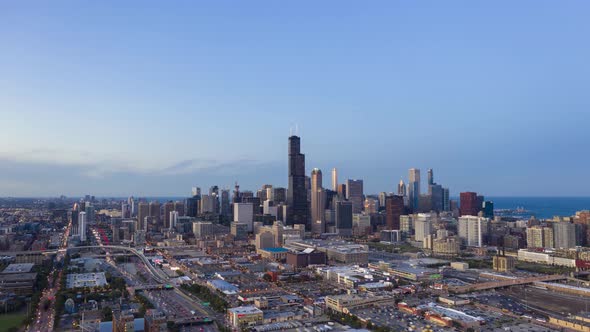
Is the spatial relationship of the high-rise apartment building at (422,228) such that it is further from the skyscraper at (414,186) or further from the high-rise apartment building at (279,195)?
the skyscraper at (414,186)

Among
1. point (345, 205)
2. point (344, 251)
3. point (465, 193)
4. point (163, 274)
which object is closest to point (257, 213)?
point (345, 205)

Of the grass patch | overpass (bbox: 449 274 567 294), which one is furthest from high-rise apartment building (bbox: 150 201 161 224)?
overpass (bbox: 449 274 567 294)

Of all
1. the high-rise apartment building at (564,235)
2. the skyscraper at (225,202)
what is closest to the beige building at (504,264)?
the high-rise apartment building at (564,235)

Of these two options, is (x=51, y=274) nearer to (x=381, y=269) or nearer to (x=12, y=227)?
(x=381, y=269)

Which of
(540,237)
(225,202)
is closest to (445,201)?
(225,202)

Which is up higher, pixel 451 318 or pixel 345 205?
pixel 345 205
